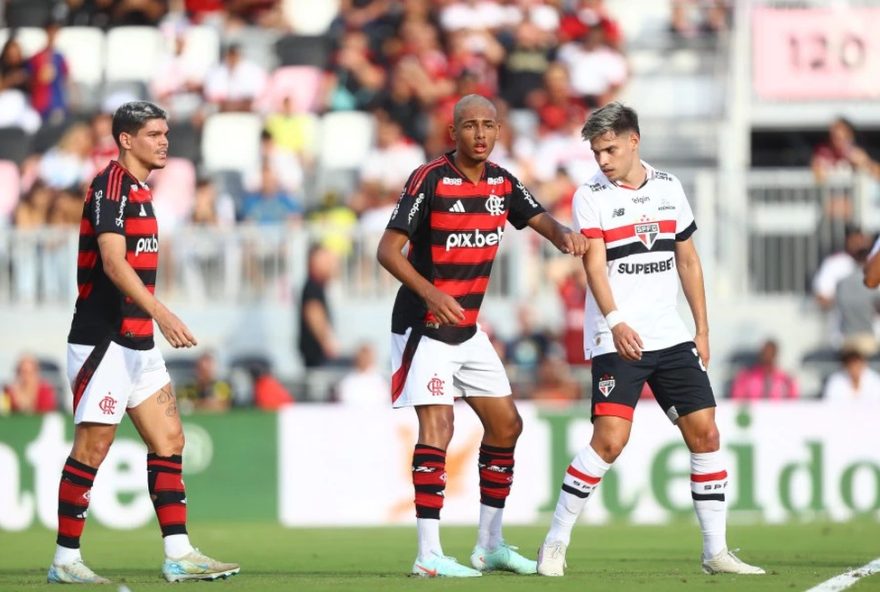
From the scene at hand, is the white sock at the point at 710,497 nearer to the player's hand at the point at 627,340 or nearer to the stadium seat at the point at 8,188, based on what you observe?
the player's hand at the point at 627,340

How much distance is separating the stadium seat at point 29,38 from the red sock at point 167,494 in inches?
649

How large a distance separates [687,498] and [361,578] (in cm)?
800

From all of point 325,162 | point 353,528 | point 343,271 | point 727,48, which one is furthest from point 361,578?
point 727,48

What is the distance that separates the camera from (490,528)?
413 inches

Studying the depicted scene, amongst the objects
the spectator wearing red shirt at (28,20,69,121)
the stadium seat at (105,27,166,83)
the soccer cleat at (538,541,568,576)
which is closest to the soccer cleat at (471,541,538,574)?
the soccer cleat at (538,541,568,576)

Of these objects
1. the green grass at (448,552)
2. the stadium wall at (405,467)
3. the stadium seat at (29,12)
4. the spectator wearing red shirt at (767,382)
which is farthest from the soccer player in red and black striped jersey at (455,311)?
the stadium seat at (29,12)

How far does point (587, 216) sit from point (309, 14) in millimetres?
15998

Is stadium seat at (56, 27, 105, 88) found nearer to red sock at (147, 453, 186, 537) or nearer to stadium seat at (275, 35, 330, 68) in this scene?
stadium seat at (275, 35, 330, 68)

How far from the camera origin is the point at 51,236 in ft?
69.3

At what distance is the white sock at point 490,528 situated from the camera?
10.5m

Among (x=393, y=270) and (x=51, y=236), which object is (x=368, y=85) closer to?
(x=51, y=236)

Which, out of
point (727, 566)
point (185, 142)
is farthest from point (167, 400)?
point (185, 142)

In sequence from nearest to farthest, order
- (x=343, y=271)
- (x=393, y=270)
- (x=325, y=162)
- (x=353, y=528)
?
(x=393, y=270) < (x=353, y=528) < (x=343, y=271) < (x=325, y=162)

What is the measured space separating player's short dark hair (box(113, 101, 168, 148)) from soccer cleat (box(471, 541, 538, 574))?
9.95ft
